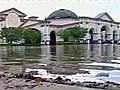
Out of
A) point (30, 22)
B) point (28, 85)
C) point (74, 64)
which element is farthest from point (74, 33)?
point (28, 85)

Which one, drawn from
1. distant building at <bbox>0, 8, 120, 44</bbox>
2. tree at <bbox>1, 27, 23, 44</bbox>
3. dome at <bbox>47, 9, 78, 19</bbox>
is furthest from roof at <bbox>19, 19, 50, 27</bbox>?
tree at <bbox>1, 27, 23, 44</bbox>

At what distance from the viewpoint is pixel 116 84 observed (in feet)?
23.9

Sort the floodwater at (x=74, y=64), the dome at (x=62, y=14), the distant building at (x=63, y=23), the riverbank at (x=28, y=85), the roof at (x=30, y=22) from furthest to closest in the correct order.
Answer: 1. the dome at (x=62, y=14)
2. the roof at (x=30, y=22)
3. the distant building at (x=63, y=23)
4. the floodwater at (x=74, y=64)
5. the riverbank at (x=28, y=85)

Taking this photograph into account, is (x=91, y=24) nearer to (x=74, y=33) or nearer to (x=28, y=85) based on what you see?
(x=74, y=33)

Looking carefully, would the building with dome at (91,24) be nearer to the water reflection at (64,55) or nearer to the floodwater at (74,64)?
the water reflection at (64,55)

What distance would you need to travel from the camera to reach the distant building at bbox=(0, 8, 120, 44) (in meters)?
88.8

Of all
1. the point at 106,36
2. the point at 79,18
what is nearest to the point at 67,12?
the point at 79,18

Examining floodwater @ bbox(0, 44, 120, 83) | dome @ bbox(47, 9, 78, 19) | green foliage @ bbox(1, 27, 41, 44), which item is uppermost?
dome @ bbox(47, 9, 78, 19)

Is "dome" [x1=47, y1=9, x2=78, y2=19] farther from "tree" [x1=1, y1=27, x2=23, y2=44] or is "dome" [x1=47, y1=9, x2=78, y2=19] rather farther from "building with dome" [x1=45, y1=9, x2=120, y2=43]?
"tree" [x1=1, y1=27, x2=23, y2=44]

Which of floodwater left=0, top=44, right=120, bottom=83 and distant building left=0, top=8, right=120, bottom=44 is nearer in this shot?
floodwater left=0, top=44, right=120, bottom=83

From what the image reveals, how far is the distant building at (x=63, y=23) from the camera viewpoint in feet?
291

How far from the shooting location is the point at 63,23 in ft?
330

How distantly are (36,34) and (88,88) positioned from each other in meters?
71.3

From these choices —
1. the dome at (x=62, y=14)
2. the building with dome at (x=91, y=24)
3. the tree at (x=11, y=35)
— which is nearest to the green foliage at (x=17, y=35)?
the tree at (x=11, y=35)
